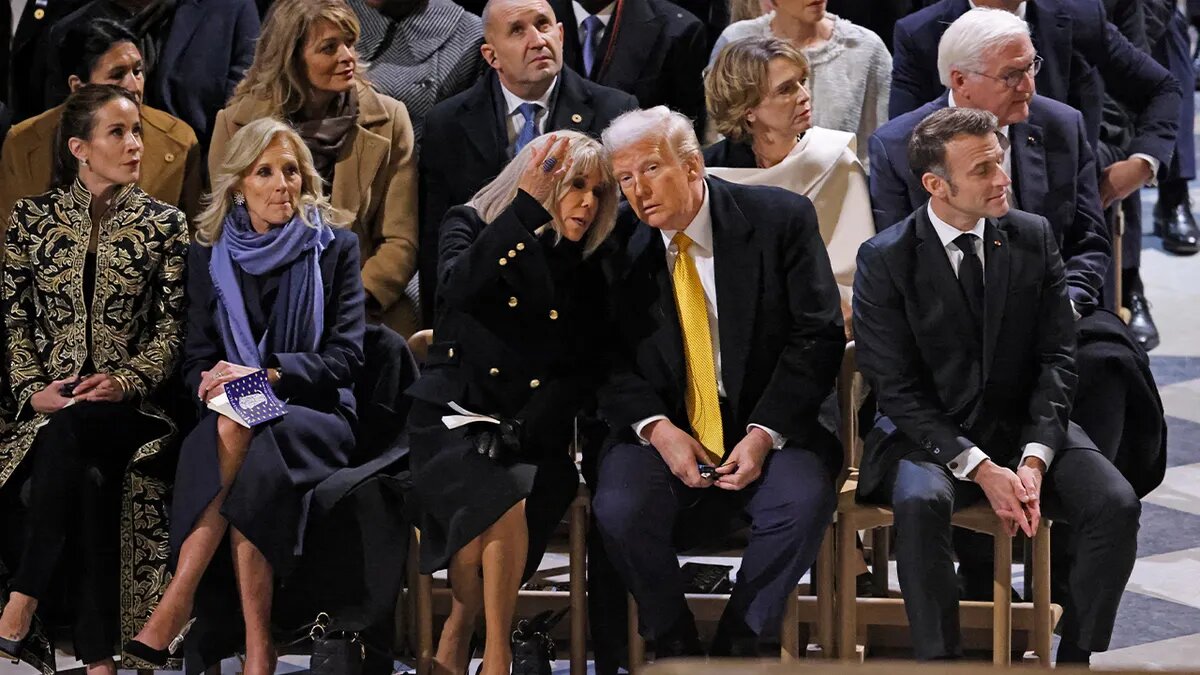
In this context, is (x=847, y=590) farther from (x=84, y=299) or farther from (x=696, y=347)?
(x=84, y=299)

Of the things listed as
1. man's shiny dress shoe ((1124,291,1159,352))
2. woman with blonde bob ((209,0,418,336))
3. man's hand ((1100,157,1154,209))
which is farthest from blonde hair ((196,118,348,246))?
man's shiny dress shoe ((1124,291,1159,352))

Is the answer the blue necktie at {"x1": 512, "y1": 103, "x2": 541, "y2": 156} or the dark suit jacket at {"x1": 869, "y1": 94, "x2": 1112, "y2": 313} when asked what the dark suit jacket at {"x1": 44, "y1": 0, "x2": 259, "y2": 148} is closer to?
the blue necktie at {"x1": 512, "y1": 103, "x2": 541, "y2": 156}

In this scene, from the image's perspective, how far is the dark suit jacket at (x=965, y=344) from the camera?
4.02 meters

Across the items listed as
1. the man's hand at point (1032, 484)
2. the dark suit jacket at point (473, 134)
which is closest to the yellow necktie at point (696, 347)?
the man's hand at point (1032, 484)

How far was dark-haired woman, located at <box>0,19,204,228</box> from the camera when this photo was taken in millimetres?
4883

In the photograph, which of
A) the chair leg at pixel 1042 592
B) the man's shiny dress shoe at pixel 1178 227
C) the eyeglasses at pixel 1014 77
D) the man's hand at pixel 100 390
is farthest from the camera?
the man's shiny dress shoe at pixel 1178 227

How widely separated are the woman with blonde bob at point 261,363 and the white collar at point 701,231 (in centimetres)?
77

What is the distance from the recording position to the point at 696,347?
409cm

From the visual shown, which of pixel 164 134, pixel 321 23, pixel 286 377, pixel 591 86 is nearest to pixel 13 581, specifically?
pixel 286 377

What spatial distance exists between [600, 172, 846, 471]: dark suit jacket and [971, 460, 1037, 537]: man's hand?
336 mm

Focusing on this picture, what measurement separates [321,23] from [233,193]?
23.0 inches

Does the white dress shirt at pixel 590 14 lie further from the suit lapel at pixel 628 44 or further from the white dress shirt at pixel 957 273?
the white dress shirt at pixel 957 273

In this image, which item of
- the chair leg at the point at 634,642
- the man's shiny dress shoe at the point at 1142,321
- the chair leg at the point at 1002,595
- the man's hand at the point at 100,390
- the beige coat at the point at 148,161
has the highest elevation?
the beige coat at the point at 148,161

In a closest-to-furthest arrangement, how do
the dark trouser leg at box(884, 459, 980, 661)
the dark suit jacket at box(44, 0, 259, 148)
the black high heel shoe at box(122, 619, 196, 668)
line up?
the dark trouser leg at box(884, 459, 980, 661), the black high heel shoe at box(122, 619, 196, 668), the dark suit jacket at box(44, 0, 259, 148)
